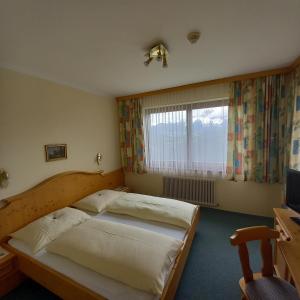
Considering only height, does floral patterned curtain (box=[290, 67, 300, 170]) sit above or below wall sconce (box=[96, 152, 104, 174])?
above

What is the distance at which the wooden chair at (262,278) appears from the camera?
1104 millimetres

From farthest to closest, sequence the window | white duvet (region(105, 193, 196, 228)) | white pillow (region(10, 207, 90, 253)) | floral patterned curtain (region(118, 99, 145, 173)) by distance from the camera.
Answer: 1. floral patterned curtain (region(118, 99, 145, 173))
2. the window
3. white duvet (region(105, 193, 196, 228))
4. white pillow (region(10, 207, 90, 253))

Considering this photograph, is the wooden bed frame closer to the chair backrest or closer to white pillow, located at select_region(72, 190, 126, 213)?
white pillow, located at select_region(72, 190, 126, 213)

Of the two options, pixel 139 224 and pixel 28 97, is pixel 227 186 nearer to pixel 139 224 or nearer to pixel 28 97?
pixel 139 224

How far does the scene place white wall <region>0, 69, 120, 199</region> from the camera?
1.96 m

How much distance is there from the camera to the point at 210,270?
6.04ft

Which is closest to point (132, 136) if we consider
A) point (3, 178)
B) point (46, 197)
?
point (46, 197)

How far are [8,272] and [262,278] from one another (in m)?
2.21

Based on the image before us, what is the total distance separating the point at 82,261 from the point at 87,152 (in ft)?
6.18

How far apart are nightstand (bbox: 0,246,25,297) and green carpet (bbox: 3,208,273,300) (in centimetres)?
6

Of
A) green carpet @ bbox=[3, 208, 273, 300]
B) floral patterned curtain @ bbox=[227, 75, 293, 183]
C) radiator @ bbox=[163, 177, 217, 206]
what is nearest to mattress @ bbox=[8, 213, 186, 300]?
green carpet @ bbox=[3, 208, 273, 300]

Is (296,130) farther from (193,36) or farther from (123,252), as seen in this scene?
(123,252)

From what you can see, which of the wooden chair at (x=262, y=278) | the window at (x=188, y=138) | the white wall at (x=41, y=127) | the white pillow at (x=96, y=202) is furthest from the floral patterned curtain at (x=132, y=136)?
the wooden chair at (x=262, y=278)

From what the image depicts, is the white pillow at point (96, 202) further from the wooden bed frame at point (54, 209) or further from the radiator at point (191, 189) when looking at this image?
the radiator at point (191, 189)
